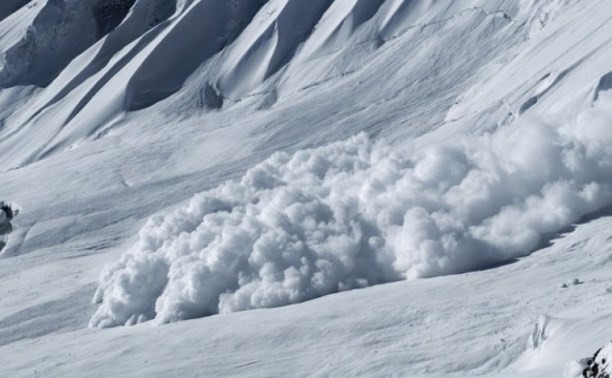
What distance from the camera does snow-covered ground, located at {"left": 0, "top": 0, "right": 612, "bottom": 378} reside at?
68.9 feet

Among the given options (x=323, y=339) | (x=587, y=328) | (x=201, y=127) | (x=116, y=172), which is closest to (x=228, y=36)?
(x=201, y=127)

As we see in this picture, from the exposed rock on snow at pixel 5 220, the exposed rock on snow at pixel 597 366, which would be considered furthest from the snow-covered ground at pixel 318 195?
the exposed rock on snow at pixel 5 220

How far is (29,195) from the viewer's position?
128ft

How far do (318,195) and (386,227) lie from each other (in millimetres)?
3140

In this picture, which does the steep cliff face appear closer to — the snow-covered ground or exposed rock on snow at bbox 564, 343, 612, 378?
the snow-covered ground

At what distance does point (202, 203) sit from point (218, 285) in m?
5.01

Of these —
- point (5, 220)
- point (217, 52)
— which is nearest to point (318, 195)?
point (5, 220)

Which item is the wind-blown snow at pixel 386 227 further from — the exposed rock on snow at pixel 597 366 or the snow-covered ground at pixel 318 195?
the exposed rock on snow at pixel 597 366

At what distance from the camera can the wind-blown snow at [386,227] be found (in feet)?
80.2

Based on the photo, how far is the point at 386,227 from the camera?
85.7 ft

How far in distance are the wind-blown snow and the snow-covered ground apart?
6 cm

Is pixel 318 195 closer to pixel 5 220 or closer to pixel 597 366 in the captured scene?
pixel 5 220

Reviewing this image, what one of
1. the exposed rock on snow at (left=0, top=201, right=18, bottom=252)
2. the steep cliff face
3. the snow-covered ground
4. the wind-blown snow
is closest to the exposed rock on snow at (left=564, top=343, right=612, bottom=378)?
the snow-covered ground

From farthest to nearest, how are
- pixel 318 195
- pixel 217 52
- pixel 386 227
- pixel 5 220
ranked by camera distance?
1. pixel 217 52
2. pixel 5 220
3. pixel 318 195
4. pixel 386 227
